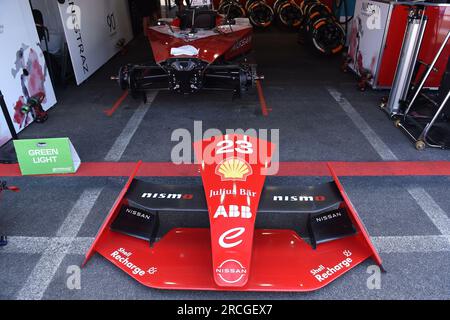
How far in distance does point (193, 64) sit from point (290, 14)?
24.7 ft

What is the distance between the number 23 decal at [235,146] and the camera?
2393mm

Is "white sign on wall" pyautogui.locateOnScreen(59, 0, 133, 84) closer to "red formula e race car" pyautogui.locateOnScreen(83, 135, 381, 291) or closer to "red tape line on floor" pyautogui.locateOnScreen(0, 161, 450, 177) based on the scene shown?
"red tape line on floor" pyautogui.locateOnScreen(0, 161, 450, 177)

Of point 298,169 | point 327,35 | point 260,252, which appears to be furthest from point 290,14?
point 260,252

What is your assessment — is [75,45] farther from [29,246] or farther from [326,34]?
[326,34]

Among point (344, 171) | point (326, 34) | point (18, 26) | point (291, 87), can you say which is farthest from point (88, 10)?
point (344, 171)

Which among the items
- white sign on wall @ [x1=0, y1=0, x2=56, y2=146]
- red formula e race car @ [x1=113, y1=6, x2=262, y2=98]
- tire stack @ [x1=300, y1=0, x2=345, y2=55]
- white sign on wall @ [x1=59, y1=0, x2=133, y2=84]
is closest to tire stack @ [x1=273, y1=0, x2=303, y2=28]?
tire stack @ [x1=300, y1=0, x2=345, y2=55]

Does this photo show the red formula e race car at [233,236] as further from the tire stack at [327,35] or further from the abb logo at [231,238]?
the tire stack at [327,35]

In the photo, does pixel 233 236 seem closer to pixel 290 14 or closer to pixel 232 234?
pixel 232 234

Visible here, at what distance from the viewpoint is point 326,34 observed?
24.3 ft

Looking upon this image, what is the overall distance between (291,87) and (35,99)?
12.5 ft

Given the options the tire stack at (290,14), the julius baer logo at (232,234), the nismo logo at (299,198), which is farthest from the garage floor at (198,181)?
the tire stack at (290,14)

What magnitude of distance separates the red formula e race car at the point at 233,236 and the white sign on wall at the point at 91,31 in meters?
4.17

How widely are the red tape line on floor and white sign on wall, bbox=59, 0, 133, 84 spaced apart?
2.84 meters

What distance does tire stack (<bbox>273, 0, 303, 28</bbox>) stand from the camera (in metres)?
10.5
